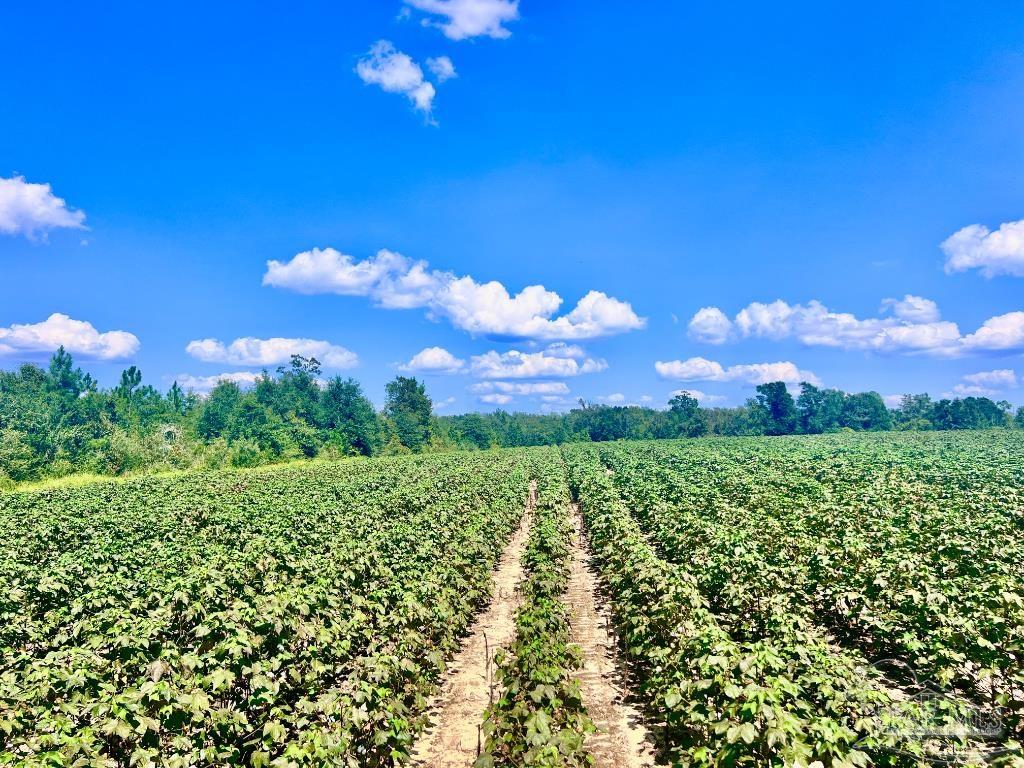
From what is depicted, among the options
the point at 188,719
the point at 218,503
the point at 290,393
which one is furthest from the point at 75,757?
the point at 290,393

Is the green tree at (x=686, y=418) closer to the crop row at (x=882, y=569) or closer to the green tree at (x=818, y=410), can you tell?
the green tree at (x=818, y=410)

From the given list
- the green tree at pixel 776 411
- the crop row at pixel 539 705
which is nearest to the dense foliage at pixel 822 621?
the crop row at pixel 539 705

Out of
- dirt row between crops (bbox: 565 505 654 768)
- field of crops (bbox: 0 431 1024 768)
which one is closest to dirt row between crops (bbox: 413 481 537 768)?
field of crops (bbox: 0 431 1024 768)

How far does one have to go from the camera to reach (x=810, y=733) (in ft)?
16.7

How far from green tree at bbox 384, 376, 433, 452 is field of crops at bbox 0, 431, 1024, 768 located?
69.6 metres

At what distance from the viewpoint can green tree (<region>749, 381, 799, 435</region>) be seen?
5084 inches

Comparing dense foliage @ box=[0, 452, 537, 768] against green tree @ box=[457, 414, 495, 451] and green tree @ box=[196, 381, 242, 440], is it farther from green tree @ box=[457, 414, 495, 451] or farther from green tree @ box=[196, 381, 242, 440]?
green tree @ box=[457, 414, 495, 451]

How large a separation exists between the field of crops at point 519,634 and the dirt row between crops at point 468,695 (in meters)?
0.27

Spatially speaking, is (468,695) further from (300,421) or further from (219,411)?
(219,411)

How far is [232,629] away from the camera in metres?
7.06

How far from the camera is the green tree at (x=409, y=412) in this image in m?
89.6

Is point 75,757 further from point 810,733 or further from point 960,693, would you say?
point 960,693

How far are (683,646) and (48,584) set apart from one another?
10760 mm

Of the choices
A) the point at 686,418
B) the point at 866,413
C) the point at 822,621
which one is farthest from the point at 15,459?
Answer: the point at 866,413
